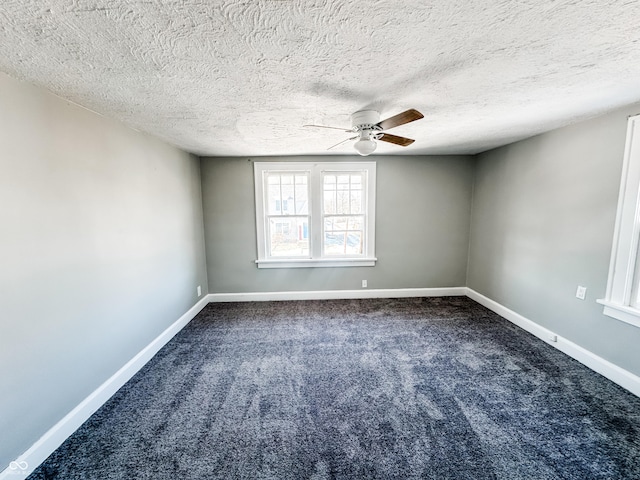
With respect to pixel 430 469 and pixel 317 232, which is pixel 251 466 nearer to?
pixel 430 469

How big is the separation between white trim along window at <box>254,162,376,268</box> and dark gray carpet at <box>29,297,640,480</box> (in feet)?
4.31

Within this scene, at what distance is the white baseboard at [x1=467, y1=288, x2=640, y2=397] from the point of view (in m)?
1.94

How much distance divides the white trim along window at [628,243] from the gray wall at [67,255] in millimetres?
4046

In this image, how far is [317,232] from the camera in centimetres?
379

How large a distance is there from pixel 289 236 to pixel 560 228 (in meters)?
3.16

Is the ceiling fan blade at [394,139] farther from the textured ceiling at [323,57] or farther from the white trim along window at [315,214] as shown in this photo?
the white trim along window at [315,214]

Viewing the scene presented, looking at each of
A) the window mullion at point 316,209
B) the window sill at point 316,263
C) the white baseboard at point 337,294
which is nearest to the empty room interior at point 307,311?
the white baseboard at point 337,294

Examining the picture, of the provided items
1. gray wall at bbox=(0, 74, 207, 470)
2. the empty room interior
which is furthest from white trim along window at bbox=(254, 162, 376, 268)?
gray wall at bbox=(0, 74, 207, 470)

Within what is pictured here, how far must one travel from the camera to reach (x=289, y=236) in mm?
3852

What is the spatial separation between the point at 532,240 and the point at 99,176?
4.19 meters

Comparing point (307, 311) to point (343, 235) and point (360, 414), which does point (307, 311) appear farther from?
point (360, 414)

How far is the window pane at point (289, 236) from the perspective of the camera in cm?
380

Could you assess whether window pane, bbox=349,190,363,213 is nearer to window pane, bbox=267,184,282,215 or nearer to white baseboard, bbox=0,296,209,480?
window pane, bbox=267,184,282,215

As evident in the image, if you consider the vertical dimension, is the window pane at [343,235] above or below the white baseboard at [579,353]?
above
